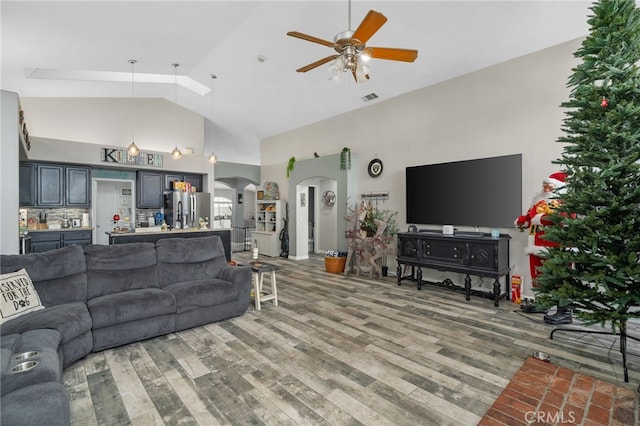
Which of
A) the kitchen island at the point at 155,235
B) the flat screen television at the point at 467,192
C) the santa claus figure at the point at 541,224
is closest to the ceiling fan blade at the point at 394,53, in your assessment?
the santa claus figure at the point at 541,224

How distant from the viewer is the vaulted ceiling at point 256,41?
11.8ft

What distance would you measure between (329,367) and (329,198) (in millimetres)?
6715

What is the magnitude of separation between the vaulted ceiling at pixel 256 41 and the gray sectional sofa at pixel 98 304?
2.73m

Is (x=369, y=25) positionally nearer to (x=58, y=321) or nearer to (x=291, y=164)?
(x=58, y=321)

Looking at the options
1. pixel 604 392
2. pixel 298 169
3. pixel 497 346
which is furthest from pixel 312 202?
pixel 604 392

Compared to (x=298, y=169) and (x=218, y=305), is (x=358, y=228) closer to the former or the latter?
(x=298, y=169)

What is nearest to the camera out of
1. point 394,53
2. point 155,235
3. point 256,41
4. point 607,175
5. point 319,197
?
point 607,175

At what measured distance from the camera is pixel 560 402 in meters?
2.03

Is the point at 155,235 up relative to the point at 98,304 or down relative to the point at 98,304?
up

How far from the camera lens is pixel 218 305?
3.48 metres

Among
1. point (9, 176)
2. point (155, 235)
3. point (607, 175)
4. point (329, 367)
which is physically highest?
point (9, 176)

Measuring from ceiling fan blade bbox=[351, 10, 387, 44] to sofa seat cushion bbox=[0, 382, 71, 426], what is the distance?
9.78 ft

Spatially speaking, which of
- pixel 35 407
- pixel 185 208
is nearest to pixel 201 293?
pixel 35 407

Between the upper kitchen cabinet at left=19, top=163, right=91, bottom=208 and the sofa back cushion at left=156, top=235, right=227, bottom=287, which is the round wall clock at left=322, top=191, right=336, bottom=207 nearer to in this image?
the sofa back cushion at left=156, top=235, right=227, bottom=287
